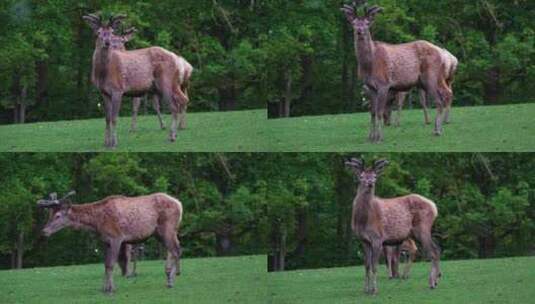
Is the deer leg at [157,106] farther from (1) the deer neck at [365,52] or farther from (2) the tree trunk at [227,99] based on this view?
(1) the deer neck at [365,52]

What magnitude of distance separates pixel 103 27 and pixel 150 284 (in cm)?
317

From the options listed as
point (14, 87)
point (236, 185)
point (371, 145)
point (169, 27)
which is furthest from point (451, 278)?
point (14, 87)

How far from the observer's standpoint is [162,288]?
18.9m

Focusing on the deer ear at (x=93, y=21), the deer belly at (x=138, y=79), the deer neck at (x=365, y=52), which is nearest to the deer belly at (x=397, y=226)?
the deer neck at (x=365, y=52)

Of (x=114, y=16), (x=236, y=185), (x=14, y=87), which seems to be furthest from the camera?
(x=236, y=185)

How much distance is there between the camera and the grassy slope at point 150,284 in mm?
18484

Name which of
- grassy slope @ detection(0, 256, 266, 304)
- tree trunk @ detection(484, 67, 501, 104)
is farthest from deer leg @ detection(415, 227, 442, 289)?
tree trunk @ detection(484, 67, 501, 104)

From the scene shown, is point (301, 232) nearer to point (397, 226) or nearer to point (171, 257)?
point (397, 226)

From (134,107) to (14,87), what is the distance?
163 cm

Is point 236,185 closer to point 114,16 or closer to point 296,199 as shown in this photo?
point 296,199

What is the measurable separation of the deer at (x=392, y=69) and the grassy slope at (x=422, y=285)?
1820 millimetres

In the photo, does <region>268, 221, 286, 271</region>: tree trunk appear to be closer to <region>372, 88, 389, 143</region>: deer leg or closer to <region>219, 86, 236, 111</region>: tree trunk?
<region>219, 86, 236, 111</region>: tree trunk

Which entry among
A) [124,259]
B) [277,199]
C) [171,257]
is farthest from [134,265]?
[277,199]

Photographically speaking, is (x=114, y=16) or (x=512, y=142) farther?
(x=512, y=142)
